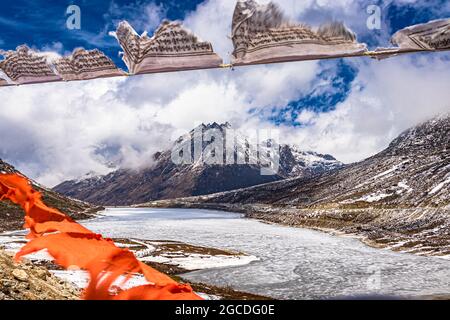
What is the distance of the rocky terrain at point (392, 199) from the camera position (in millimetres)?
76750

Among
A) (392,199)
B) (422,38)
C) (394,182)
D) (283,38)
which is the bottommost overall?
(392,199)

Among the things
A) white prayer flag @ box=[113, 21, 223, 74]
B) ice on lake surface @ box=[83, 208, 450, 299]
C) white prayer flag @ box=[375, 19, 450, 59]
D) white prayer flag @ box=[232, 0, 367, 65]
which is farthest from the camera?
ice on lake surface @ box=[83, 208, 450, 299]

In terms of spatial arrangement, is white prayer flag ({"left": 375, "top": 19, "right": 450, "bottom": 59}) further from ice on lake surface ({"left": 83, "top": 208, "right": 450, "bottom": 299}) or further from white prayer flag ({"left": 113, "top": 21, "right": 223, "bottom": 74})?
ice on lake surface ({"left": 83, "top": 208, "right": 450, "bottom": 299})

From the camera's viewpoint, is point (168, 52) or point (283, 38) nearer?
point (283, 38)

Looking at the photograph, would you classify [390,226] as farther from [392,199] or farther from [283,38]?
[283,38]

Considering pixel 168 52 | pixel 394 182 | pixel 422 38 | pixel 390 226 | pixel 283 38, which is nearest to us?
pixel 422 38

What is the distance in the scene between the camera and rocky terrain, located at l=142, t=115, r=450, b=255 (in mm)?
76750

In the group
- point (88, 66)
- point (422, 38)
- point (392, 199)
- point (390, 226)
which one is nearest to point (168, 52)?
point (88, 66)

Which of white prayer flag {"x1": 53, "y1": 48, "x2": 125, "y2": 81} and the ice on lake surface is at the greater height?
white prayer flag {"x1": 53, "y1": 48, "x2": 125, "y2": 81}

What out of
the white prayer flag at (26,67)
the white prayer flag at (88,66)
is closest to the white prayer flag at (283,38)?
the white prayer flag at (88,66)

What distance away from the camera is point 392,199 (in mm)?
119375

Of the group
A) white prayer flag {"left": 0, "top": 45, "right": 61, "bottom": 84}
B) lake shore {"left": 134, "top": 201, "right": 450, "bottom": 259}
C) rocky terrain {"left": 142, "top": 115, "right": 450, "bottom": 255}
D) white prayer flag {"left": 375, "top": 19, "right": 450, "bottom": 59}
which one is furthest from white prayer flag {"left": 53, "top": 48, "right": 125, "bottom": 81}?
rocky terrain {"left": 142, "top": 115, "right": 450, "bottom": 255}

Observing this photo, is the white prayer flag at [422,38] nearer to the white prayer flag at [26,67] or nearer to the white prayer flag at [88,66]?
the white prayer flag at [88,66]
